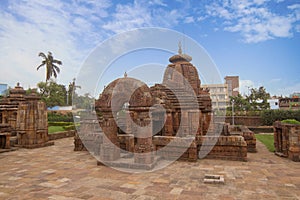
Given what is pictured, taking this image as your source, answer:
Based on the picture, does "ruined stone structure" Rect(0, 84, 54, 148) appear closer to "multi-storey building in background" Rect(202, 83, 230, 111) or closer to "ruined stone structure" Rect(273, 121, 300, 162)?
"ruined stone structure" Rect(273, 121, 300, 162)

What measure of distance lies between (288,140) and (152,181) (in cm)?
643

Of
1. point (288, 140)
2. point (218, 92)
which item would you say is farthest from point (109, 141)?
point (218, 92)

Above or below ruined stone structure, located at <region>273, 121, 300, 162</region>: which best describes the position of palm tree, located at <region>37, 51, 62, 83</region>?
above

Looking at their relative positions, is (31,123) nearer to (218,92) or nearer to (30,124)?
(30,124)

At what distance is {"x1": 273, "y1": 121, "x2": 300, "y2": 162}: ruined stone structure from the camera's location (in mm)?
8492

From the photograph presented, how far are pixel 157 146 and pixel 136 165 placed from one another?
6.61 feet

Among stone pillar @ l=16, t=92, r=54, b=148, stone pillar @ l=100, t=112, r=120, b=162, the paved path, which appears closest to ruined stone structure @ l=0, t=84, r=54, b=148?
stone pillar @ l=16, t=92, r=54, b=148

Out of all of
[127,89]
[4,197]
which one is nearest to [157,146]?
[127,89]

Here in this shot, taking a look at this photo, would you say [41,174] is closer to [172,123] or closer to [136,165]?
[136,165]

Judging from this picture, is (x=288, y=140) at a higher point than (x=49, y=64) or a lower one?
lower

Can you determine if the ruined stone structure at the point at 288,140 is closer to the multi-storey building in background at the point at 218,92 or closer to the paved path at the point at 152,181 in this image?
the paved path at the point at 152,181

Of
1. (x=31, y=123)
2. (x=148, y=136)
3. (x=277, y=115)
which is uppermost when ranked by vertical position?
(x=277, y=115)

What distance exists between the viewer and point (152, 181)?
606 cm

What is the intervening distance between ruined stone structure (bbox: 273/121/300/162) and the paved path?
0.47 m
